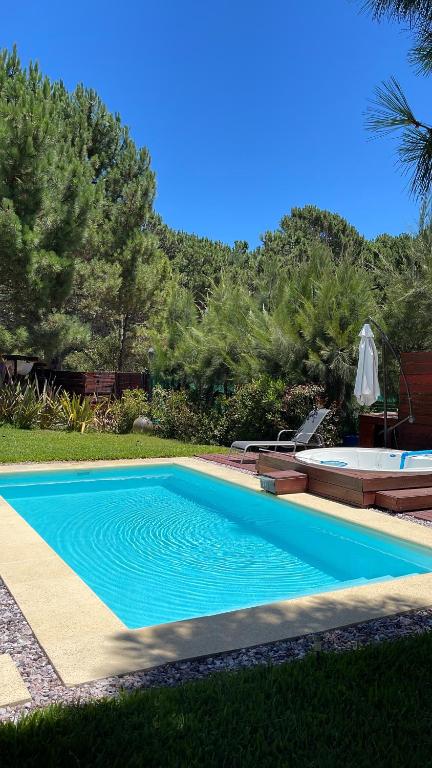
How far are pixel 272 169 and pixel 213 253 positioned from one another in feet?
22.3

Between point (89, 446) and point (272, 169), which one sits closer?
point (89, 446)

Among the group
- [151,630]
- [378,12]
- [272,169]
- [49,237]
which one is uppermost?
[272,169]

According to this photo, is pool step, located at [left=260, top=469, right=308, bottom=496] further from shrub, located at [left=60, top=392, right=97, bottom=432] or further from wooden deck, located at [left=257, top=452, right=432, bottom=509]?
shrub, located at [left=60, top=392, right=97, bottom=432]

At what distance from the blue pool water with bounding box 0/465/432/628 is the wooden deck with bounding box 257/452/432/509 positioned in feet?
2.10

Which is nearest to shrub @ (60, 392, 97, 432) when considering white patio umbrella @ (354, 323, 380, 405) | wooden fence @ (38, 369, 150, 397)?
wooden fence @ (38, 369, 150, 397)

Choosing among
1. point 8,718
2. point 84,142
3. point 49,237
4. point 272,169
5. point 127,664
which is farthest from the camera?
point 272,169

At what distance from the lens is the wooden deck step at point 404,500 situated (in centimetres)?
649

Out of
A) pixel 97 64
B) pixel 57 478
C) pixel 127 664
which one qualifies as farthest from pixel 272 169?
pixel 127 664

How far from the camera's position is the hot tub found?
7.78 metres

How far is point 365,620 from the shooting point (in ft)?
11.1

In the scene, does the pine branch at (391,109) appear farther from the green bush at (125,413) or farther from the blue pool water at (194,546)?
the green bush at (125,413)

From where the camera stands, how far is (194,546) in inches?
225


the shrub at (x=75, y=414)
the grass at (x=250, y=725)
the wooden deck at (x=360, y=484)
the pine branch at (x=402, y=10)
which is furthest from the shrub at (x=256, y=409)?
the grass at (x=250, y=725)

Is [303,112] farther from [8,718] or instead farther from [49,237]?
[8,718]
